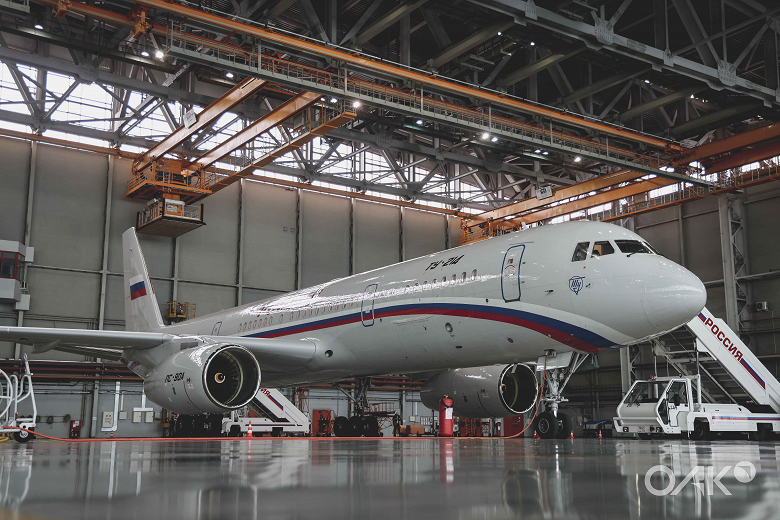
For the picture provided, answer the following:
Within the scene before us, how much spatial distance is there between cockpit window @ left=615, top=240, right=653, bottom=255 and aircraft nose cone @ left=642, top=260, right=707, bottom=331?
637mm

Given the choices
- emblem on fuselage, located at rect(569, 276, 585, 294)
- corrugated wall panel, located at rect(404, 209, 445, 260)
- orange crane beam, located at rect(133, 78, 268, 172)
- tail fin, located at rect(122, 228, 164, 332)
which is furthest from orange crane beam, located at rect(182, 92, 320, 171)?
emblem on fuselage, located at rect(569, 276, 585, 294)

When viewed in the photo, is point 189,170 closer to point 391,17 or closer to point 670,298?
point 391,17

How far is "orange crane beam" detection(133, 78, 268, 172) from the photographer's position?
21688mm

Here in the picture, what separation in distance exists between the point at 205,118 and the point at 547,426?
18.4 m

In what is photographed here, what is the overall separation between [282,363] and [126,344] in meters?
3.31

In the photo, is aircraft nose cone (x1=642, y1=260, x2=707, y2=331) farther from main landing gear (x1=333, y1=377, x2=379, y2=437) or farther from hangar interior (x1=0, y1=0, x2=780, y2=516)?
hangar interior (x1=0, y1=0, x2=780, y2=516)

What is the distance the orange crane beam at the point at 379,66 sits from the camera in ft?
55.7

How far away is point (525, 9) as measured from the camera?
57.1 ft

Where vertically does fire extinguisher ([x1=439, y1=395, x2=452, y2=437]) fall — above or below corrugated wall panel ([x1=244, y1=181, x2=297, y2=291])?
below

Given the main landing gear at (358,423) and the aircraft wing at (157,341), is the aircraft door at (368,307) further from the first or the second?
the main landing gear at (358,423)

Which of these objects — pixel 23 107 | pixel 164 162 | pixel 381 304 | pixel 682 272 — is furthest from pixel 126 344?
pixel 23 107

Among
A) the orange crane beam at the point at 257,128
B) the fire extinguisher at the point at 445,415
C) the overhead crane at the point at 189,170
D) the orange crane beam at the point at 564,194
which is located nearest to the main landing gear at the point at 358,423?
the fire extinguisher at the point at 445,415

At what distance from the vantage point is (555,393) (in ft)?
34.9

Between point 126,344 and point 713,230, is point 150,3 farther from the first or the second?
point 713,230
